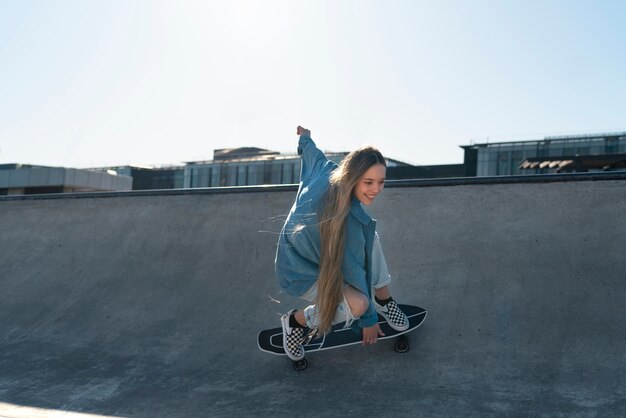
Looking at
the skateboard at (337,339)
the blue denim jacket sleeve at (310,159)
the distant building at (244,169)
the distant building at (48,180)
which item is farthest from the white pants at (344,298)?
the distant building at (244,169)

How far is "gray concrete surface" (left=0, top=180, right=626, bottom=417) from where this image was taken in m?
4.12

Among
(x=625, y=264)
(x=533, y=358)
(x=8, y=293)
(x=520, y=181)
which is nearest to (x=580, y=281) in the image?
(x=625, y=264)

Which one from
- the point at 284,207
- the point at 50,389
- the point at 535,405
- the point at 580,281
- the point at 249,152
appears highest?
the point at 249,152

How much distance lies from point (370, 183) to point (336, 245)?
1.43 ft

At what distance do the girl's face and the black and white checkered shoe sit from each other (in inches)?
41.5

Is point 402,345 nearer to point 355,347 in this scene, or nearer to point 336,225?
point 355,347

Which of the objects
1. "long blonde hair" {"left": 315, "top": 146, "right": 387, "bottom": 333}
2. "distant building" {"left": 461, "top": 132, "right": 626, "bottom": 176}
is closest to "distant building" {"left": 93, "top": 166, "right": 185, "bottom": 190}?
"distant building" {"left": 461, "top": 132, "right": 626, "bottom": 176}

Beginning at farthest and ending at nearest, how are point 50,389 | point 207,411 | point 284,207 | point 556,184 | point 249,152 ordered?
point 249,152 < point 284,207 < point 556,184 < point 50,389 < point 207,411

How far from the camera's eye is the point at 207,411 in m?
4.12

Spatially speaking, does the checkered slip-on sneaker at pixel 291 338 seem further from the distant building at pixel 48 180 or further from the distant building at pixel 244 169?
the distant building at pixel 244 169

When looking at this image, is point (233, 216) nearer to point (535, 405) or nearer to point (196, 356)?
point (196, 356)

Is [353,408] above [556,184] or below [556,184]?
below

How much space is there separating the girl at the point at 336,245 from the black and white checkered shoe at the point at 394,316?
1.65 ft

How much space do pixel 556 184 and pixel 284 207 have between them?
2827 mm
